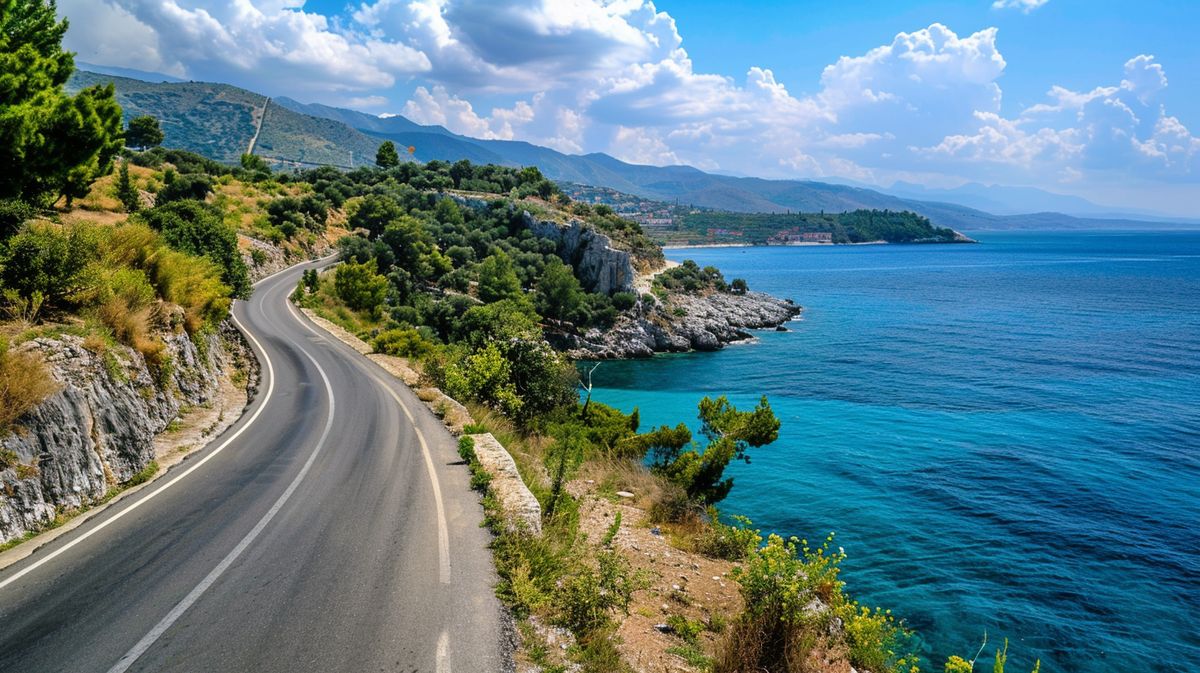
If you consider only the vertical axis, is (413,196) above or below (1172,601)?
above

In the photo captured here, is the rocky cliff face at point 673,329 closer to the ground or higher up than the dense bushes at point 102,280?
closer to the ground

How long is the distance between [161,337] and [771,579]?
2001 cm

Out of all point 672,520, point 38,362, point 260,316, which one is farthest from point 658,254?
point 38,362

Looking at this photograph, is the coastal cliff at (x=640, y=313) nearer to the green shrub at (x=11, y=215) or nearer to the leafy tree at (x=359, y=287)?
the leafy tree at (x=359, y=287)

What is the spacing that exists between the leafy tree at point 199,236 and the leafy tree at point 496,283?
28.8 m

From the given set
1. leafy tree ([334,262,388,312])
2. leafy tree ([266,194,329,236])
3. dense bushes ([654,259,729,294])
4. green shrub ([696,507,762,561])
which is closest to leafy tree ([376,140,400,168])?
leafy tree ([266,194,329,236])

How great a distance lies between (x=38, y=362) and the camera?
418 inches

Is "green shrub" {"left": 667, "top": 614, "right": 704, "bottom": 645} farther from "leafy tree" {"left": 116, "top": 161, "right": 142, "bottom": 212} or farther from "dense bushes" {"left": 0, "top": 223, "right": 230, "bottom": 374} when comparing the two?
"leafy tree" {"left": 116, "top": 161, "right": 142, "bottom": 212}

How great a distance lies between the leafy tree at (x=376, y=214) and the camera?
74688 mm

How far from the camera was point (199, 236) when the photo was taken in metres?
31.3

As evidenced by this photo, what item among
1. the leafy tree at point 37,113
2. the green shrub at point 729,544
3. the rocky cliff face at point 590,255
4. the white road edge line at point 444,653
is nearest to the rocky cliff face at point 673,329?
the rocky cliff face at point 590,255

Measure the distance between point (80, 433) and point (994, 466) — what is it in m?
38.6

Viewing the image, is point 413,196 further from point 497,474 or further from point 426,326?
point 497,474

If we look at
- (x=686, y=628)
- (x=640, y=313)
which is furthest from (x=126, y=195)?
(x=686, y=628)
